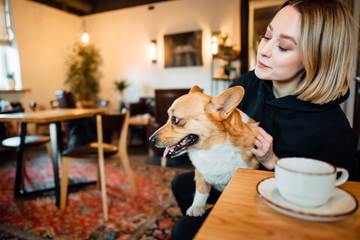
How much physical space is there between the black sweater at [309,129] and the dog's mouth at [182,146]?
312mm

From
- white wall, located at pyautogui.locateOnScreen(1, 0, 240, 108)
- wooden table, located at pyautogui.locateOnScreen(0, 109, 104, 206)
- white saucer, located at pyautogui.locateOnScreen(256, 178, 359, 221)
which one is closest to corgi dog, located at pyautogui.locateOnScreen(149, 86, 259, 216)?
white saucer, located at pyautogui.locateOnScreen(256, 178, 359, 221)

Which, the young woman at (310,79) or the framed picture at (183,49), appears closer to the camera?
the young woman at (310,79)

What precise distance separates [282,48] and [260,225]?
66 centimetres

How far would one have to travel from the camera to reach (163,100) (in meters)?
3.01

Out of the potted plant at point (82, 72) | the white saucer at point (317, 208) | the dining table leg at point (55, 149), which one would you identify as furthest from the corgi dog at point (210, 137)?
the potted plant at point (82, 72)

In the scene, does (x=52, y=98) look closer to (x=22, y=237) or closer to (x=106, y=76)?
(x=106, y=76)

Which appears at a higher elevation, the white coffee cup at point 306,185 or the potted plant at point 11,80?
the potted plant at point 11,80

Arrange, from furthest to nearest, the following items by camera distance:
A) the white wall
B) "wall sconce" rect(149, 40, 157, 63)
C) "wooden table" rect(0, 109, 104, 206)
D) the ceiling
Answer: "wall sconce" rect(149, 40, 157, 63) → the ceiling → the white wall → "wooden table" rect(0, 109, 104, 206)

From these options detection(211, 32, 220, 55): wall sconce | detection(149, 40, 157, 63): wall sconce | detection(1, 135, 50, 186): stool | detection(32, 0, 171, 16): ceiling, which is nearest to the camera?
detection(1, 135, 50, 186): stool

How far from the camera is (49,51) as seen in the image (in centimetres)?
579

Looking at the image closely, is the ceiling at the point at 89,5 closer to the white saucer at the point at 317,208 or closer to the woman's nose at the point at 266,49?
the woman's nose at the point at 266,49

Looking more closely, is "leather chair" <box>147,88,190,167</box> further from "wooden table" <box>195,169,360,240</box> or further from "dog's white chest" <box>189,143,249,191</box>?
"wooden table" <box>195,169,360,240</box>

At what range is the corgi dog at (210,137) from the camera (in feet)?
2.80

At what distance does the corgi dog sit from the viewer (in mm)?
854
